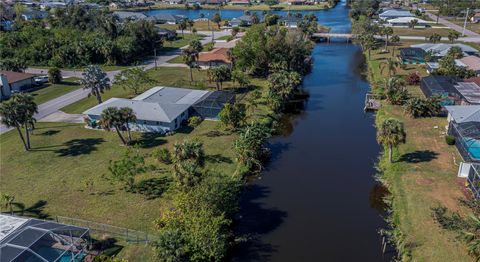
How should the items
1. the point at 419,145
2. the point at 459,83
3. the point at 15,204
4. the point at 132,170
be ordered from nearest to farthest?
1. the point at 15,204
2. the point at 132,170
3. the point at 419,145
4. the point at 459,83

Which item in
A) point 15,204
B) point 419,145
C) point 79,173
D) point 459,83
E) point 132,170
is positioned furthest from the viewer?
point 459,83

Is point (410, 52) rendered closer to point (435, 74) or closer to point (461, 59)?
point (461, 59)

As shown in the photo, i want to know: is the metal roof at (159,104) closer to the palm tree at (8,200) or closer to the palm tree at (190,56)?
the palm tree at (190,56)

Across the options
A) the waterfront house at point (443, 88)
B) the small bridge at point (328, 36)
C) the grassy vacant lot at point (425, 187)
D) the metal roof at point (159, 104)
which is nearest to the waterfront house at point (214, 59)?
the metal roof at point (159, 104)

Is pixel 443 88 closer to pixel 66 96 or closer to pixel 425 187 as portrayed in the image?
pixel 425 187

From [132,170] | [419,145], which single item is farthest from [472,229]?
[132,170]

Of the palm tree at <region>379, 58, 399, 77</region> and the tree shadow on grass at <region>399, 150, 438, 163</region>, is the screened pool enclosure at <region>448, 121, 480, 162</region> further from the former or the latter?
the palm tree at <region>379, 58, 399, 77</region>
